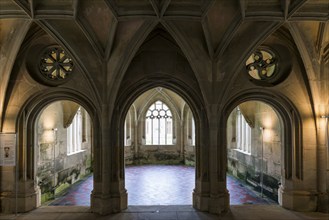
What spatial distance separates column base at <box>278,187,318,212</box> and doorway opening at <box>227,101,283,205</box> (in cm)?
103

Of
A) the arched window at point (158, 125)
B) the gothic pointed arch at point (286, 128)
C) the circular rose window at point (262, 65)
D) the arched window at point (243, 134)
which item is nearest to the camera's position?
the gothic pointed arch at point (286, 128)

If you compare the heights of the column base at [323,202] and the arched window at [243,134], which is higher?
the arched window at [243,134]

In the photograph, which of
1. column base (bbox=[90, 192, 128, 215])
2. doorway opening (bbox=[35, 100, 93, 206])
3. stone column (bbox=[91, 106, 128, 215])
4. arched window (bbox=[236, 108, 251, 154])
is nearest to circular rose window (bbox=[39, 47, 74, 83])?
doorway opening (bbox=[35, 100, 93, 206])

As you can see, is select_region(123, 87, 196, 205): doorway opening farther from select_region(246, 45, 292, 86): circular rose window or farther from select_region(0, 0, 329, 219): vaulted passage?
select_region(246, 45, 292, 86): circular rose window

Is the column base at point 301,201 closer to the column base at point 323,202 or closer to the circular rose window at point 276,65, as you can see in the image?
the column base at point 323,202

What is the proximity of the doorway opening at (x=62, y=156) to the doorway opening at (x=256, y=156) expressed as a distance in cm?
586

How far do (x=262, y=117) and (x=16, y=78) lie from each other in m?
8.06

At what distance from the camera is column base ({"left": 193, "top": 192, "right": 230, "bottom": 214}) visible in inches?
263

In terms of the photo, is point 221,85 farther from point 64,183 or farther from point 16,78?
point 64,183

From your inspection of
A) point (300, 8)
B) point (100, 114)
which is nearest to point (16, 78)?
point (100, 114)

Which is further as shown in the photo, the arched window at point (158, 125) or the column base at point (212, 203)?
the arched window at point (158, 125)

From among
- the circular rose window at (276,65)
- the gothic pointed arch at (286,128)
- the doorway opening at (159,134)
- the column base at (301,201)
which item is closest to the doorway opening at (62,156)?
the doorway opening at (159,134)

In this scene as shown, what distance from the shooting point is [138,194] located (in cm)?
869

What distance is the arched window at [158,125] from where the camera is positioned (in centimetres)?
1547
